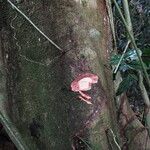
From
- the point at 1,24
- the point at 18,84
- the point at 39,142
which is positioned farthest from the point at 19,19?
the point at 39,142

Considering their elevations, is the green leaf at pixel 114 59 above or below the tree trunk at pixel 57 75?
below

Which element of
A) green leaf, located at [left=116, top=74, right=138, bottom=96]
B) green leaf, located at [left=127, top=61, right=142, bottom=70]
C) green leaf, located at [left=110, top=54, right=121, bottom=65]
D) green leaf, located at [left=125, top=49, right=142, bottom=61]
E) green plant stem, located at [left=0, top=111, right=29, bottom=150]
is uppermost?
green plant stem, located at [left=0, top=111, right=29, bottom=150]

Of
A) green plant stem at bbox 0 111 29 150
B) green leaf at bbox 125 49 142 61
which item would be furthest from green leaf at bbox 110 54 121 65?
green plant stem at bbox 0 111 29 150

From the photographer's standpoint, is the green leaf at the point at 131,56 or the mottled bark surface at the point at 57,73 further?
the green leaf at the point at 131,56

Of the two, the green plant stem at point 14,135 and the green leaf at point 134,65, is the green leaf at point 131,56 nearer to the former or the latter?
the green leaf at point 134,65

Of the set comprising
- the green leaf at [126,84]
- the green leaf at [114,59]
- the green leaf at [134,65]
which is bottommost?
the green leaf at [126,84]

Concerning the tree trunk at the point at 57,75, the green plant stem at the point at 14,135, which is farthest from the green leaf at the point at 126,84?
the green plant stem at the point at 14,135

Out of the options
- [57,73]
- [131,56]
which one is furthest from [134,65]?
[57,73]

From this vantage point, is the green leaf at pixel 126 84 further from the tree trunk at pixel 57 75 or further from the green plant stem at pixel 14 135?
the green plant stem at pixel 14 135

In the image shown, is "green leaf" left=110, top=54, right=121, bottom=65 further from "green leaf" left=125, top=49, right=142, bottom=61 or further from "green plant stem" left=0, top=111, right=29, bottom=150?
"green plant stem" left=0, top=111, right=29, bottom=150

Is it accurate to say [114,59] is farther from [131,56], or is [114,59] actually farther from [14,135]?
[14,135]

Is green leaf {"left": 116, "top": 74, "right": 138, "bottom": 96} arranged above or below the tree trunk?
below
